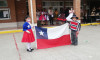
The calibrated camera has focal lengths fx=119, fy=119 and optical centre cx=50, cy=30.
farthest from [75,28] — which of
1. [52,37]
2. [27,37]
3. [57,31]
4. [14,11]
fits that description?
[14,11]

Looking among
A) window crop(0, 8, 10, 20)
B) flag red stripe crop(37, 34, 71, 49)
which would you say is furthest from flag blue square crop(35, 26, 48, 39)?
window crop(0, 8, 10, 20)

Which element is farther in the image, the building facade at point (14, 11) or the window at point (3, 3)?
the window at point (3, 3)

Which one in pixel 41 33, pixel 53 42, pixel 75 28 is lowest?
pixel 53 42

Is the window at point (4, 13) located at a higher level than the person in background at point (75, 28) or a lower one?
higher

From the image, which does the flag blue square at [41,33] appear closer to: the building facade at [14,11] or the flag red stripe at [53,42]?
the flag red stripe at [53,42]

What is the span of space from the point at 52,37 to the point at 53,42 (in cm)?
26

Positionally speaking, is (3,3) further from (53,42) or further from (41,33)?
(53,42)

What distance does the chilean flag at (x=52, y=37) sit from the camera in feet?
18.7

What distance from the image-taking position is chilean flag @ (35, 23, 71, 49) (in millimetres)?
5711

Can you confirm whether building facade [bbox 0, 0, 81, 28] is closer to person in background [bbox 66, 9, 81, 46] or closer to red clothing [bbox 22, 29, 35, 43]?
person in background [bbox 66, 9, 81, 46]

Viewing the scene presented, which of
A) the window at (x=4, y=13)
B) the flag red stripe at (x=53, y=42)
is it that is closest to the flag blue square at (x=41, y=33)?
the flag red stripe at (x=53, y=42)

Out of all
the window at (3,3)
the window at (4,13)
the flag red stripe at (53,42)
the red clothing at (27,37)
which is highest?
the window at (3,3)

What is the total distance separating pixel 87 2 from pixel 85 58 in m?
14.7

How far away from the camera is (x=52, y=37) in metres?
5.94
